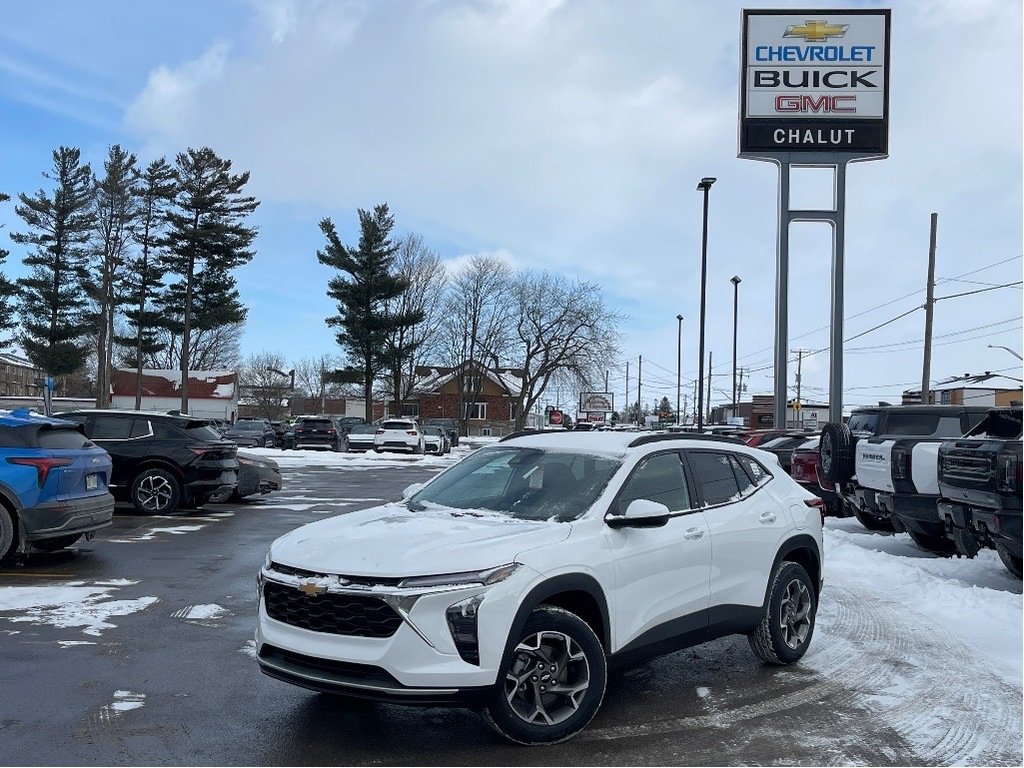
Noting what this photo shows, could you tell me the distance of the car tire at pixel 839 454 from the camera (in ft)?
40.8

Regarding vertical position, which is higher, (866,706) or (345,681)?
(345,681)

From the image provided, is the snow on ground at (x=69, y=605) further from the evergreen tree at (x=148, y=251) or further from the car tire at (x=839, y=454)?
the evergreen tree at (x=148, y=251)

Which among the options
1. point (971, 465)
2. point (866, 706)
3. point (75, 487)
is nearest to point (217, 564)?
point (75, 487)

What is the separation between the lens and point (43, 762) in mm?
4324

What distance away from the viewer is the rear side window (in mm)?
9391

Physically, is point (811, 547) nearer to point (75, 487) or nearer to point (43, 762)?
point (43, 762)

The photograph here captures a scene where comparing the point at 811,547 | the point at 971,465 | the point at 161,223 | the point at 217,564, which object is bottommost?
the point at 217,564

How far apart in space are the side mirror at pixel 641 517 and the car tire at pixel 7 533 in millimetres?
6711

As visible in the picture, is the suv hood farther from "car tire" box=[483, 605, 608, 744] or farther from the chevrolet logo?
the chevrolet logo

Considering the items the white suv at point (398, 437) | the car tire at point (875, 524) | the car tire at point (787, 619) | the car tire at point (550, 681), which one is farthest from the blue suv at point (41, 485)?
the white suv at point (398, 437)

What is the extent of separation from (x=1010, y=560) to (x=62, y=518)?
948 centimetres

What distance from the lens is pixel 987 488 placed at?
8.12m

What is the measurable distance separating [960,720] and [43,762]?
16.2 ft

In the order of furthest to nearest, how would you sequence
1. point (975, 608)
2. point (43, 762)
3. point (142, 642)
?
point (975, 608)
point (142, 642)
point (43, 762)
